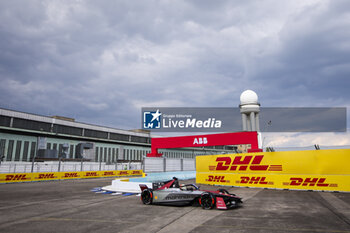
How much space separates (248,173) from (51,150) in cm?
4091

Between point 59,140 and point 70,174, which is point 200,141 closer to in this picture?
point 70,174

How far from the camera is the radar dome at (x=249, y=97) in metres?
56.3

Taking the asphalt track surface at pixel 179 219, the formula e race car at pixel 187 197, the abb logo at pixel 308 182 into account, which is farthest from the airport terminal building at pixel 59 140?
the abb logo at pixel 308 182

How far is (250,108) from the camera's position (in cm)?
5619

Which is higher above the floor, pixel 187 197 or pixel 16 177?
pixel 187 197

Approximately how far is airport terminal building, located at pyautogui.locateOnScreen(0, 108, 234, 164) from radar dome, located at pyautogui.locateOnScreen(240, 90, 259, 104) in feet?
107

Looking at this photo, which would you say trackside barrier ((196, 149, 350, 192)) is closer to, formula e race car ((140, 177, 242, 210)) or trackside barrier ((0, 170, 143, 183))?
formula e race car ((140, 177, 242, 210))

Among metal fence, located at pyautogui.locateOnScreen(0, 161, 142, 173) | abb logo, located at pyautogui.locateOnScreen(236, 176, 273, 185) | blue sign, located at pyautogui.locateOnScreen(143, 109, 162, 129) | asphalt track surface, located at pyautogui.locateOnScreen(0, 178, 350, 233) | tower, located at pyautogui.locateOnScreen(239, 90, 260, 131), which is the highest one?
tower, located at pyautogui.locateOnScreen(239, 90, 260, 131)

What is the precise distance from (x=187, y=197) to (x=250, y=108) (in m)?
49.7

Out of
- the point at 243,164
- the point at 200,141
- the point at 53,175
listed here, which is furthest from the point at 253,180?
the point at 53,175

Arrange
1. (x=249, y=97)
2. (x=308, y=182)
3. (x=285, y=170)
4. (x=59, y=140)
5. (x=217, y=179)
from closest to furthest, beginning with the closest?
(x=308, y=182) → (x=285, y=170) → (x=217, y=179) → (x=59, y=140) → (x=249, y=97)

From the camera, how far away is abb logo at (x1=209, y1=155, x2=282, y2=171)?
676 inches

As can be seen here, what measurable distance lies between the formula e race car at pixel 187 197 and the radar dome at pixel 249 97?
49.0 metres

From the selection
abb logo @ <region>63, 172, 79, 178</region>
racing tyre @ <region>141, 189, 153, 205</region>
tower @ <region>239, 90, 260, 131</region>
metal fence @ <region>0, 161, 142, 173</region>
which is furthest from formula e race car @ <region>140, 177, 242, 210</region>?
tower @ <region>239, 90, 260, 131</region>
